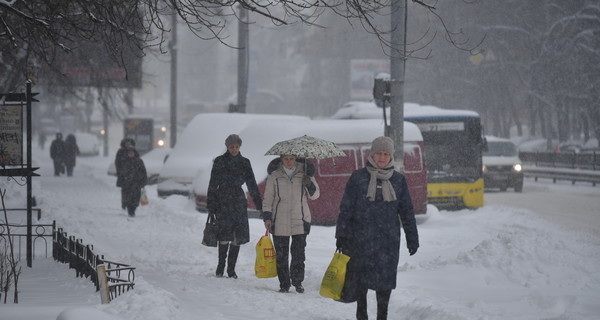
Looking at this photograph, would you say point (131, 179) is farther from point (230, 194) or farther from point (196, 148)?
point (230, 194)

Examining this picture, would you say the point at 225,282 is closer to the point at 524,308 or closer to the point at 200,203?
the point at 524,308

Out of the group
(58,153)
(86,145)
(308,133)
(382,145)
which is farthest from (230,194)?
(86,145)

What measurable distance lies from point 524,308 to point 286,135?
10.7 m

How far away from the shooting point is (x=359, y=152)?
1834 centimetres

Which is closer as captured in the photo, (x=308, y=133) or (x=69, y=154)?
(x=308, y=133)

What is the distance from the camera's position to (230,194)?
10.8 m

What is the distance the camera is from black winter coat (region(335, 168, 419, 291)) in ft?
24.8

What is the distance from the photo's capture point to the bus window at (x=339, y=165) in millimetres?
18000

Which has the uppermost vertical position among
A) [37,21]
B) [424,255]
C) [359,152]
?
[37,21]

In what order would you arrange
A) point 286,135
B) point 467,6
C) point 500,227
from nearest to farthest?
point 500,227, point 286,135, point 467,6

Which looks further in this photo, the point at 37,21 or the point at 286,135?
the point at 286,135

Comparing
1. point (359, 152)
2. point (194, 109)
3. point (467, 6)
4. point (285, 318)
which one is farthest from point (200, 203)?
point (194, 109)

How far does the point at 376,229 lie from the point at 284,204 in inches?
99.6

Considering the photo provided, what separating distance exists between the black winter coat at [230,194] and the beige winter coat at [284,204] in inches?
30.9
